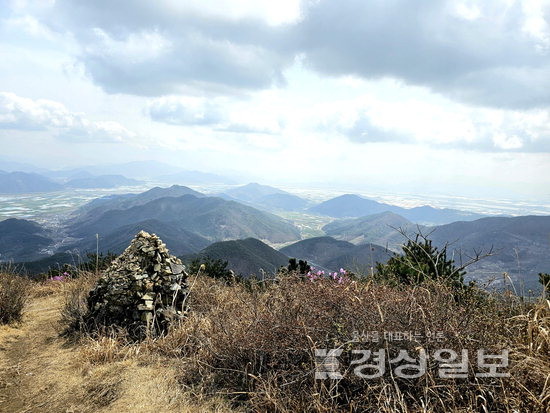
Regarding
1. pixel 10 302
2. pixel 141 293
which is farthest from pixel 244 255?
pixel 141 293

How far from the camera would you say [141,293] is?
22.1 ft

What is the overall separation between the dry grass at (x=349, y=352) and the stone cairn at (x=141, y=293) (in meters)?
0.90

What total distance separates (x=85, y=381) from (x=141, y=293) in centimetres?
195

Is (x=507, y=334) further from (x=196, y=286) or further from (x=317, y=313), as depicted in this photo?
(x=196, y=286)

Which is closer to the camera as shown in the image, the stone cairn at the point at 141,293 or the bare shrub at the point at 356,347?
the bare shrub at the point at 356,347

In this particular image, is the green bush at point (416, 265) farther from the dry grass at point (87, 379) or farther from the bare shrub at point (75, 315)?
the bare shrub at point (75, 315)

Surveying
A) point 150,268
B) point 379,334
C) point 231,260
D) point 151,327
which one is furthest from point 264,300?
point 231,260

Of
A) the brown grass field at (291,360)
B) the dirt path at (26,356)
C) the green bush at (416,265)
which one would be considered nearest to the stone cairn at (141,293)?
the brown grass field at (291,360)

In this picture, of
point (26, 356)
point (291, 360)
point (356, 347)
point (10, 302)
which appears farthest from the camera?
point (10, 302)

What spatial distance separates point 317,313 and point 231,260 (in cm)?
12329

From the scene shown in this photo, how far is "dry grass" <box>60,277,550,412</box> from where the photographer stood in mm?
3082

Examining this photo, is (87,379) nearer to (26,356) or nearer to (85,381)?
(85,381)

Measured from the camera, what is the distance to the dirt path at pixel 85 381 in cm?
432

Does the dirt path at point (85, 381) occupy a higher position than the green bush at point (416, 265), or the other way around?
the green bush at point (416, 265)
